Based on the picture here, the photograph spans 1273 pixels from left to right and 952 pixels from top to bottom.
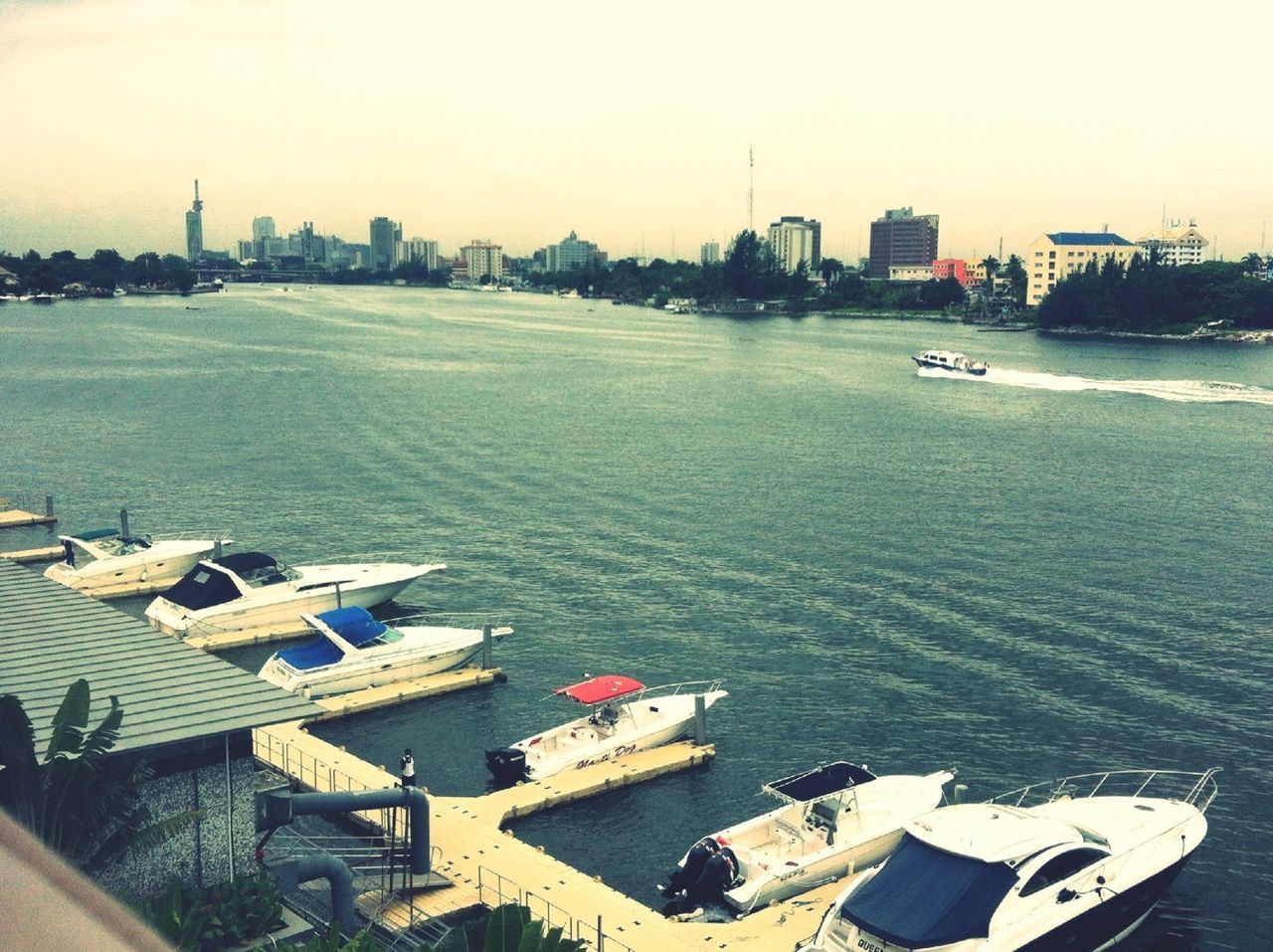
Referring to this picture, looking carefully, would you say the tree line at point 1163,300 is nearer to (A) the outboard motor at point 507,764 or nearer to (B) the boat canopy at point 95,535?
(B) the boat canopy at point 95,535

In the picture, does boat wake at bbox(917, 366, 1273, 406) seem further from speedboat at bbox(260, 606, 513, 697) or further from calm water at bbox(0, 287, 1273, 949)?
speedboat at bbox(260, 606, 513, 697)

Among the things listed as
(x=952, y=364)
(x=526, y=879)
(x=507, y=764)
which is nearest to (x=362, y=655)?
(x=507, y=764)

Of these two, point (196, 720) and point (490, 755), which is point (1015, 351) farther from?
point (196, 720)

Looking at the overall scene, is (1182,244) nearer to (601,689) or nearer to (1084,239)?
(1084,239)

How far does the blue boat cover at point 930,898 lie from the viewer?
38.5ft

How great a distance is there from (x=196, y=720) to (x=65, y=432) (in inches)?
1695

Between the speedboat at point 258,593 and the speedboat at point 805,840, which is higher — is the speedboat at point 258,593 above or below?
above

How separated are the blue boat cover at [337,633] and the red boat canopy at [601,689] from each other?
4.82 metres

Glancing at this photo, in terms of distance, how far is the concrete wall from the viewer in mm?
10266

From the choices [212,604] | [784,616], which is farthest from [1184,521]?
[212,604]

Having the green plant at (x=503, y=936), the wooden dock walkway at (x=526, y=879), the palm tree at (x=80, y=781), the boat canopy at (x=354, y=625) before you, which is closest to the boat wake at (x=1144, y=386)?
the boat canopy at (x=354, y=625)

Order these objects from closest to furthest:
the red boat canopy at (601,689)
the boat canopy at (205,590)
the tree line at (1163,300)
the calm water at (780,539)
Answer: the red boat canopy at (601,689) → the calm water at (780,539) → the boat canopy at (205,590) → the tree line at (1163,300)

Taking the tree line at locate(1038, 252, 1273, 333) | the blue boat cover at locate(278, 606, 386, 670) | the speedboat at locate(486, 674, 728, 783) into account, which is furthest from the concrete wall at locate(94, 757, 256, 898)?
the tree line at locate(1038, 252, 1273, 333)

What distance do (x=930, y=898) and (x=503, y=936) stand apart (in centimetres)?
577
